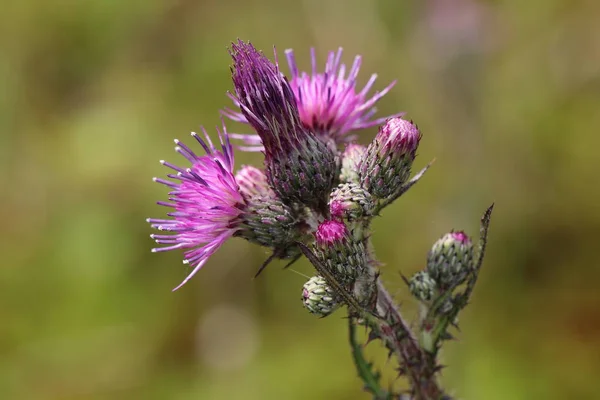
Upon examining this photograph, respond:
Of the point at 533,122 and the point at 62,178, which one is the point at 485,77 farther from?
the point at 62,178

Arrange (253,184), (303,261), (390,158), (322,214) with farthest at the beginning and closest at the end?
(303,261)
(253,184)
(322,214)
(390,158)

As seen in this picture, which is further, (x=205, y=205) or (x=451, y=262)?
(x=451, y=262)

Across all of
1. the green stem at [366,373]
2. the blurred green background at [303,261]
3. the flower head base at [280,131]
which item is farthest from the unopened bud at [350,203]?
the blurred green background at [303,261]

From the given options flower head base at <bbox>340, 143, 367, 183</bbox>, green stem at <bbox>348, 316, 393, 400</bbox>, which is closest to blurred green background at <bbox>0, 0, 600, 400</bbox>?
green stem at <bbox>348, 316, 393, 400</bbox>

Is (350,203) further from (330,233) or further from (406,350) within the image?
(406,350)

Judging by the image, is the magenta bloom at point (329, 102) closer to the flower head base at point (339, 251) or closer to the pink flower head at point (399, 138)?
the pink flower head at point (399, 138)

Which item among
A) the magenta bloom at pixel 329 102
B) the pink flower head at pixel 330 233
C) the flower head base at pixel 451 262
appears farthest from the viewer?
the magenta bloom at pixel 329 102

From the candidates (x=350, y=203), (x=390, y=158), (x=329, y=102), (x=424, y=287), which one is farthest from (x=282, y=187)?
A: (x=424, y=287)
